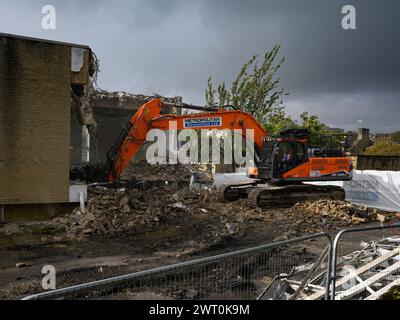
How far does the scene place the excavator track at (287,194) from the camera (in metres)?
14.1

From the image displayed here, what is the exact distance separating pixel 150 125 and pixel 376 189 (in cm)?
1008

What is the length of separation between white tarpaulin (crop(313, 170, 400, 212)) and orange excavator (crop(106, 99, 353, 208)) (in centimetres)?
259

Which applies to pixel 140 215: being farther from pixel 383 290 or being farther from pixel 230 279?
pixel 383 290

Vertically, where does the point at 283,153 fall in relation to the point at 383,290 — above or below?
above

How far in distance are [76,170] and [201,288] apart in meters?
10.5

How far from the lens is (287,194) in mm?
14617

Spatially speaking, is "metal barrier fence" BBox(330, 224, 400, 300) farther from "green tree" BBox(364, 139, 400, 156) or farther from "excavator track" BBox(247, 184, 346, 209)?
"green tree" BBox(364, 139, 400, 156)

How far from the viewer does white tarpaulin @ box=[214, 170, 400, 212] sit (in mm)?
16906

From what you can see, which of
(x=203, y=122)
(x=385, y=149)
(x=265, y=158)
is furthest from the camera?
(x=385, y=149)

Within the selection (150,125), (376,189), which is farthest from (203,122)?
(376,189)

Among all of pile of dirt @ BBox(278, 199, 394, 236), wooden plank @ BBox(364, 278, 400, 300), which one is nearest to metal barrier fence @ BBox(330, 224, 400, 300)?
wooden plank @ BBox(364, 278, 400, 300)

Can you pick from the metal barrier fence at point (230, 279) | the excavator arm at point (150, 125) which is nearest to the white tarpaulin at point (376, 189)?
the excavator arm at point (150, 125)
